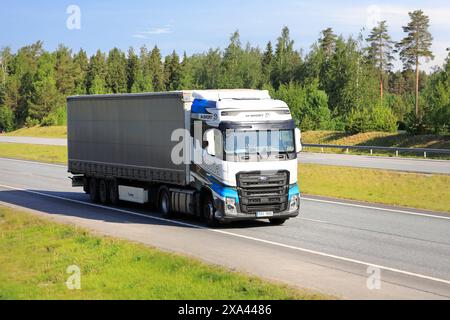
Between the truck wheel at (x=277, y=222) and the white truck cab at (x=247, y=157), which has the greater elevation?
the white truck cab at (x=247, y=157)

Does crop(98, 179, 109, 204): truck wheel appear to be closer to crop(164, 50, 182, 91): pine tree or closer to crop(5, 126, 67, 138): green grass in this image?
crop(5, 126, 67, 138): green grass

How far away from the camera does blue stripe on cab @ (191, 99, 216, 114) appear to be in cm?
1947

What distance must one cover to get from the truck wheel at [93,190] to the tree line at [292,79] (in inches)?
1387

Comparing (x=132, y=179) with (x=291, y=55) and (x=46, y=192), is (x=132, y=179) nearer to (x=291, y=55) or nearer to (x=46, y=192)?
(x=46, y=192)

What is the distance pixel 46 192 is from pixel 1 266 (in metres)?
15.4

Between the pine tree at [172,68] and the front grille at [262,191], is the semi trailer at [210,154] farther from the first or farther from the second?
the pine tree at [172,68]

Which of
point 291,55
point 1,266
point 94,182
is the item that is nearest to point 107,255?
point 1,266

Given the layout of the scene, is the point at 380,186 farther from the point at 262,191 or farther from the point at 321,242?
the point at 321,242

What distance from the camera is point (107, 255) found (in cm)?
1491

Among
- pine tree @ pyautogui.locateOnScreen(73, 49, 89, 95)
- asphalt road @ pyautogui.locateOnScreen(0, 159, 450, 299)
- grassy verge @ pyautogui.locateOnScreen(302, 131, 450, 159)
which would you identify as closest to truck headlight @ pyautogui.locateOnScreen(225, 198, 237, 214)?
asphalt road @ pyautogui.locateOnScreen(0, 159, 450, 299)

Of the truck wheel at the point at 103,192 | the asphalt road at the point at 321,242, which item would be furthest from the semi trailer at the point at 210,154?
the truck wheel at the point at 103,192

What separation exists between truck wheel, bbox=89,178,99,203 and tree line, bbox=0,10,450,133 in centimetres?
3522

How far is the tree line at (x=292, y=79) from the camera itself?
214ft
